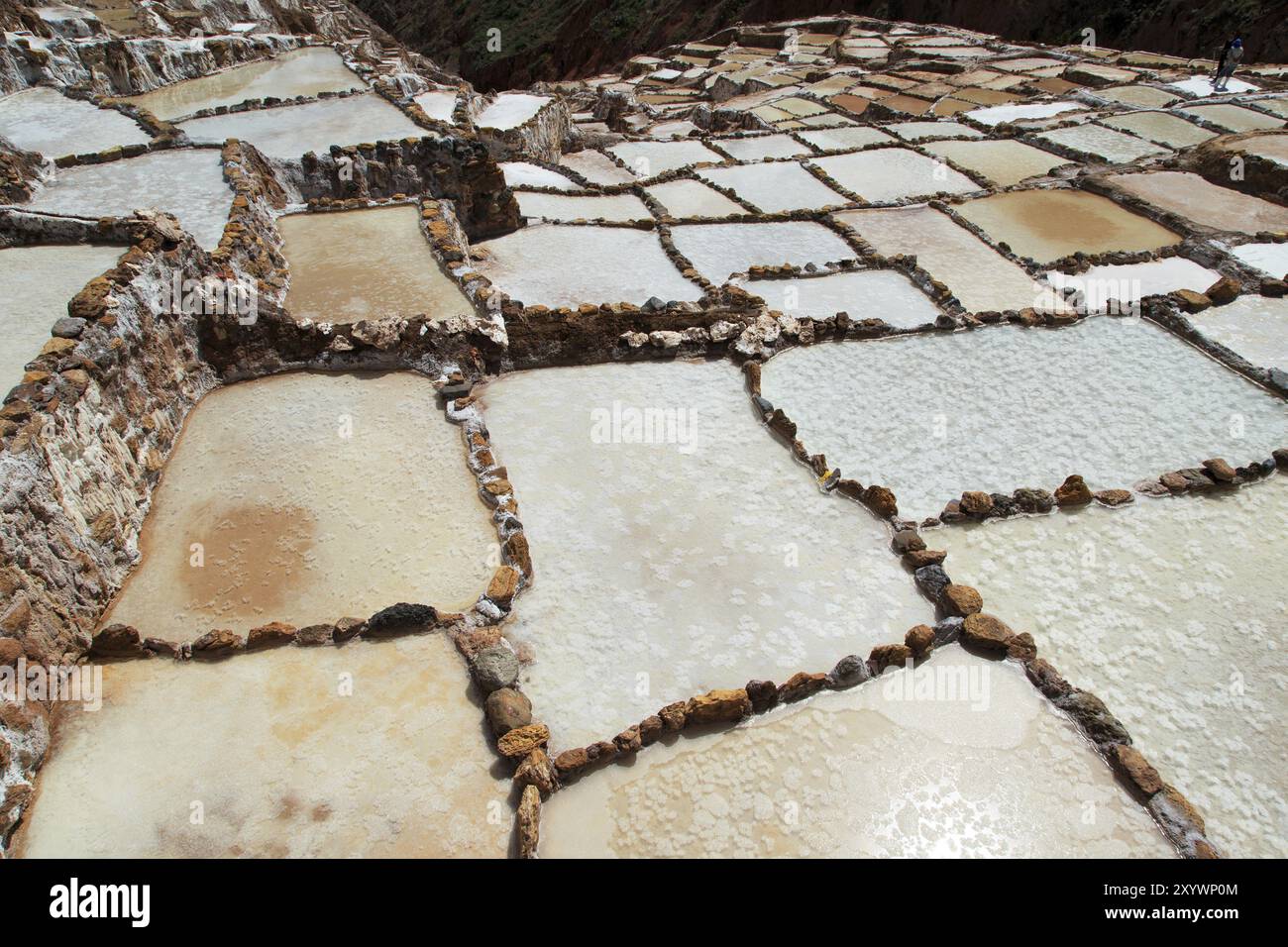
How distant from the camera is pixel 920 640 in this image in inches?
233

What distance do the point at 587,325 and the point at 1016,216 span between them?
9217 mm

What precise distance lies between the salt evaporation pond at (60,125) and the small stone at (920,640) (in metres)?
14.9

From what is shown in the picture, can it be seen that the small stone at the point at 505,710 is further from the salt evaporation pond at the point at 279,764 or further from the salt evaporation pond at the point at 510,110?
the salt evaporation pond at the point at 510,110

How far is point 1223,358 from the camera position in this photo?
9523 mm

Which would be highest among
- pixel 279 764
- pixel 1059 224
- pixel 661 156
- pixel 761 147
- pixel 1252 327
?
pixel 761 147

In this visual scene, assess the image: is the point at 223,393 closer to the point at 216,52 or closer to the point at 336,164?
the point at 336,164

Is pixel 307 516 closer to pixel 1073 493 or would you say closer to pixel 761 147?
pixel 1073 493

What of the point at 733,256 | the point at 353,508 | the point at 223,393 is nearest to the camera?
the point at 353,508

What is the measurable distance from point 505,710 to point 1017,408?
22.8ft

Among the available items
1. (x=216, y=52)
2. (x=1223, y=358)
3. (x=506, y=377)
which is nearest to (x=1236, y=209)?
(x=1223, y=358)

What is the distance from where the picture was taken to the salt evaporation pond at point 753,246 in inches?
479

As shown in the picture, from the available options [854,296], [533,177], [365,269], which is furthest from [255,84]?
[854,296]

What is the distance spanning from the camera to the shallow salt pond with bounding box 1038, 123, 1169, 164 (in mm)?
16969
